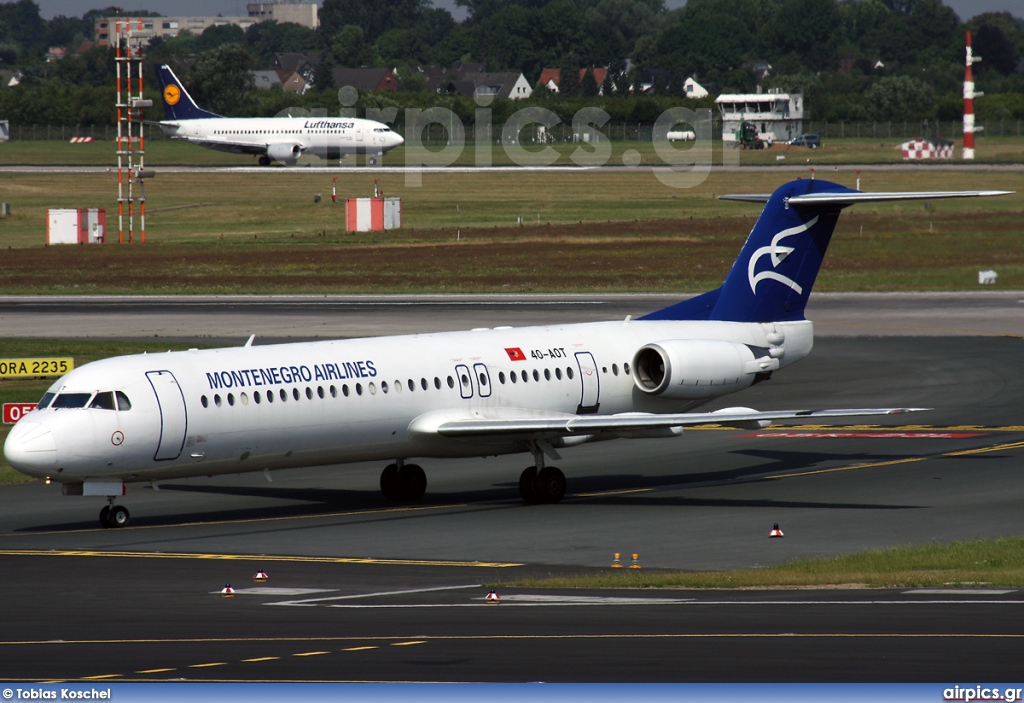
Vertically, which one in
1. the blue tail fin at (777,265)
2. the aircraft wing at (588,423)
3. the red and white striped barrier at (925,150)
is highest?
the red and white striped barrier at (925,150)

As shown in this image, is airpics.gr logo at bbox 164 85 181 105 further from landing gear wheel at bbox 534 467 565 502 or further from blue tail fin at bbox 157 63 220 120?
landing gear wheel at bbox 534 467 565 502

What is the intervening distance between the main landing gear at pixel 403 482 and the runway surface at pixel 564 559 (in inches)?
Result: 14.1

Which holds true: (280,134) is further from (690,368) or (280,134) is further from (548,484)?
(548,484)

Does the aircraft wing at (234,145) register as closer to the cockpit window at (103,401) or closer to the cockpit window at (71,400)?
the cockpit window at (71,400)

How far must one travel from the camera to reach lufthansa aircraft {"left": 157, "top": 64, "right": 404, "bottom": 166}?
143 m

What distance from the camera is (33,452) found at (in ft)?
86.0

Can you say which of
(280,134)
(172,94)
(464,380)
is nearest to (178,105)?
(172,94)

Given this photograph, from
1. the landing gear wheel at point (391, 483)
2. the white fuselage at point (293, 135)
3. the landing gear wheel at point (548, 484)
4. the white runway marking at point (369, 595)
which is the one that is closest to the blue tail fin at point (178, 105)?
the white fuselage at point (293, 135)

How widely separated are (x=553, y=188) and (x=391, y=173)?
20.4 m

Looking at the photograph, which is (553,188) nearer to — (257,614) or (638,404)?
(638,404)

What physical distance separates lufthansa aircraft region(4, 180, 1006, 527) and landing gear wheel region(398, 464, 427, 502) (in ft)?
0.09

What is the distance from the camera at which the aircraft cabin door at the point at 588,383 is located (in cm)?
3241

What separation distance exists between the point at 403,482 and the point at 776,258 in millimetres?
10291

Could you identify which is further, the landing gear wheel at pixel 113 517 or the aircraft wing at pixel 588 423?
the aircraft wing at pixel 588 423
